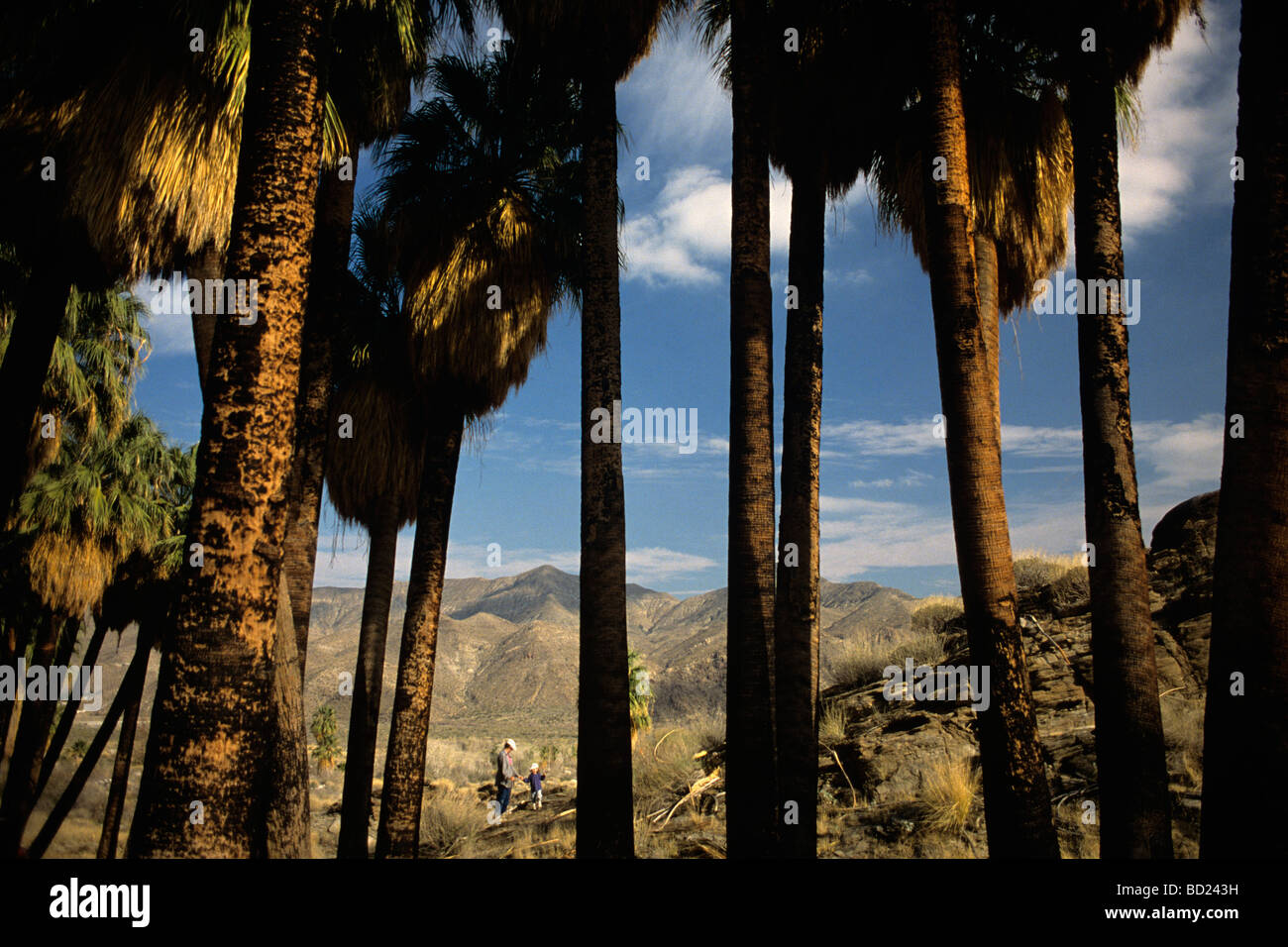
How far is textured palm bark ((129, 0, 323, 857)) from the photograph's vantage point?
11.6ft

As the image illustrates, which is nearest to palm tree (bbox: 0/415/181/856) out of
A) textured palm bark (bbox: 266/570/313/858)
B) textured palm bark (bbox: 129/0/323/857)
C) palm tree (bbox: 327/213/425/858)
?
palm tree (bbox: 327/213/425/858)

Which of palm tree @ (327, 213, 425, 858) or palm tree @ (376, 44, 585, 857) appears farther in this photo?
palm tree @ (327, 213, 425, 858)

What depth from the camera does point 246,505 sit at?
386 centimetres

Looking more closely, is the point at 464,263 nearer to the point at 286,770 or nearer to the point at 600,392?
the point at 600,392

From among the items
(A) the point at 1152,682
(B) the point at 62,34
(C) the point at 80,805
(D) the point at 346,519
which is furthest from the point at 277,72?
(C) the point at 80,805

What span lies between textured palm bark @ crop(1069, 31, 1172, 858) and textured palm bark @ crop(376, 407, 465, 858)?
7549mm

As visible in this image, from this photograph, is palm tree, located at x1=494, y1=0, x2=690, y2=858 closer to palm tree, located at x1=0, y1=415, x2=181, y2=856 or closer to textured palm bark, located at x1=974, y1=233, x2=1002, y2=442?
textured palm bark, located at x1=974, y1=233, x2=1002, y2=442

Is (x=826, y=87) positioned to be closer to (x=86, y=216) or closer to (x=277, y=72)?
(x=277, y=72)

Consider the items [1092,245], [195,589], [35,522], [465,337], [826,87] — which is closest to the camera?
[195,589]

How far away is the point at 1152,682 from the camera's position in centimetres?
618

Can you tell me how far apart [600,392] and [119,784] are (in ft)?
65.8

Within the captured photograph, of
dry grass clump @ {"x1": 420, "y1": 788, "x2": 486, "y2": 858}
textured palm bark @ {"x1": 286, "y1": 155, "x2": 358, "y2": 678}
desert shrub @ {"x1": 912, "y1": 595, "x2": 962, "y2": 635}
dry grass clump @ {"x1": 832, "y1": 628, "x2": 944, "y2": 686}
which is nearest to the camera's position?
textured palm bark @ {"x1": 286, "y1": 155, "x2": 358, "y2": 678}
